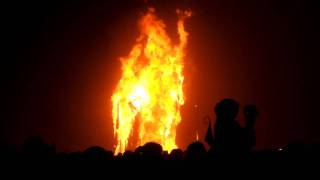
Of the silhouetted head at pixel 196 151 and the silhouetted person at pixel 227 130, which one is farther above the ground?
the silhouetted person at pixel 227 130

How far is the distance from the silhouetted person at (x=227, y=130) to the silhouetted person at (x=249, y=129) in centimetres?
7

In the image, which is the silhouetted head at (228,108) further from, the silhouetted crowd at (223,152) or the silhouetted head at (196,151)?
the silhouetted head at (196,151)

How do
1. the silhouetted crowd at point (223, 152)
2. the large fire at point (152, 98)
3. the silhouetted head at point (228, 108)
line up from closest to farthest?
the silhouetted crowd at point (223, 152) < the silhouetted head at point (228, 108) < the large fire at point (152, 98)

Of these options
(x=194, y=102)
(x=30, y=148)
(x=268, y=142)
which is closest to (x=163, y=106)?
(x=194, y=102)

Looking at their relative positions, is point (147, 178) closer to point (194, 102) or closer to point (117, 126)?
point (117, 126)

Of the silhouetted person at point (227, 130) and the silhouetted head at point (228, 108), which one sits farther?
the silhouetted head at point (228, 108)

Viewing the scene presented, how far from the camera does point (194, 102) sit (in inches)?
2366

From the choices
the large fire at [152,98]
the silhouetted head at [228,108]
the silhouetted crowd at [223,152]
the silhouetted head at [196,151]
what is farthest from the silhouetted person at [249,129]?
the large fire at [152,98]

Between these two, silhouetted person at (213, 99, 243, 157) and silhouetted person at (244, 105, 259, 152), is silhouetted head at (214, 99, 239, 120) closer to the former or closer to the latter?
silhouetted person at (213, 99, 243, 157)

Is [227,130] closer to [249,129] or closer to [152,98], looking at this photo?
[249,129]

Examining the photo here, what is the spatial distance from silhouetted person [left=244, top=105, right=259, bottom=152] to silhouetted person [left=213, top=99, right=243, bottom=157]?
0.22 ft

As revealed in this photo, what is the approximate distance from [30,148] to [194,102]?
53821 millimetres

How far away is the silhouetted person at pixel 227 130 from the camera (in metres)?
5.58

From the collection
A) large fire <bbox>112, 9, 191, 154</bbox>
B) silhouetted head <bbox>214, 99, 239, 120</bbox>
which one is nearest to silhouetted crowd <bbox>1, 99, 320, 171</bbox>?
silhouetted head <bbox>214, 99, 239, 120</bbox>
